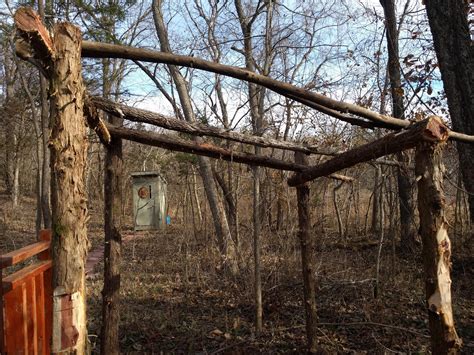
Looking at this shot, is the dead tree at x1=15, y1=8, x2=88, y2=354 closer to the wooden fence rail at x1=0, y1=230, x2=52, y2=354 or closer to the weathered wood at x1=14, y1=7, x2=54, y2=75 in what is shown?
the weathered wood at x1=14, y1=7, x2=54, y2=75

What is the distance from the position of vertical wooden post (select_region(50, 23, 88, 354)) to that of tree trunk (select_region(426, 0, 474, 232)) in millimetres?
4454

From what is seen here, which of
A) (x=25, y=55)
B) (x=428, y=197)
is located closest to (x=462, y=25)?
(x=428, y=197)

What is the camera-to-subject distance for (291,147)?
4.11 metres

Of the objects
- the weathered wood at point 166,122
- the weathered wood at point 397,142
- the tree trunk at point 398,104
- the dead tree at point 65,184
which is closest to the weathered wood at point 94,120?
the weathered wood at point 166,122

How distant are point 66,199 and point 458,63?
4.76 meters

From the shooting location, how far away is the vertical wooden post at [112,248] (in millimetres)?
3801

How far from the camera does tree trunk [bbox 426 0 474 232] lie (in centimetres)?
496

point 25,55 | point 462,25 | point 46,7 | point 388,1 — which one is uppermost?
point 46,7

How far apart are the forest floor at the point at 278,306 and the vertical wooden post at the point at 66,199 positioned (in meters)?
2.87

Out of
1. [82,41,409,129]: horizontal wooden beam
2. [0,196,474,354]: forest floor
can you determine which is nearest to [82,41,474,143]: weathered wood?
[82,41,409,129]: horizontal wooden beam

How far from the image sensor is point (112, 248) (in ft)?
12.8

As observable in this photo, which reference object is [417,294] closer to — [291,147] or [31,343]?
[291,147]

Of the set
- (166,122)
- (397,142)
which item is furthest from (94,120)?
(397,142)

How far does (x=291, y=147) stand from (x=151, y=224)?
10074 mm
